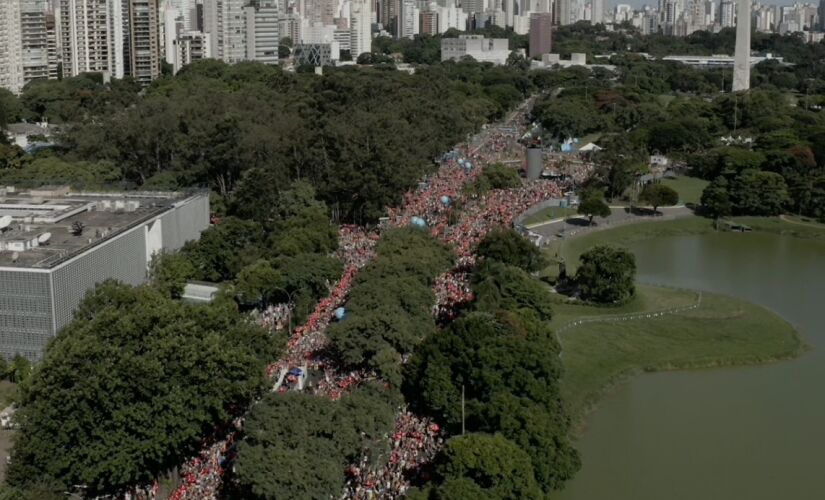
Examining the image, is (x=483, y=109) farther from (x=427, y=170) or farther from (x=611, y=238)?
(x=611, y=238)

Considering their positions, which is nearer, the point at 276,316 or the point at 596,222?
the point at 276,316

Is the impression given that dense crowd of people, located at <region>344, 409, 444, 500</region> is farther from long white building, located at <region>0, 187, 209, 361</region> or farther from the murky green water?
long white building, located at <region>0, 187, 209, 361</region>

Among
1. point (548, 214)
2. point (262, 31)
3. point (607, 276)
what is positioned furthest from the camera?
point (262, 31)

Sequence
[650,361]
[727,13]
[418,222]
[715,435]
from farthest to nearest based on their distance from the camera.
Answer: [727,13]
[418,222]
[650,361]
[715,435]

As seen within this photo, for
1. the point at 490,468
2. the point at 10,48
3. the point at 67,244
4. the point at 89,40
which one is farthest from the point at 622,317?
the point at 89,40

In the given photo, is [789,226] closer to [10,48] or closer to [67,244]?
[67,244]

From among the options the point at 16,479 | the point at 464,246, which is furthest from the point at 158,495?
the point at 464,246
